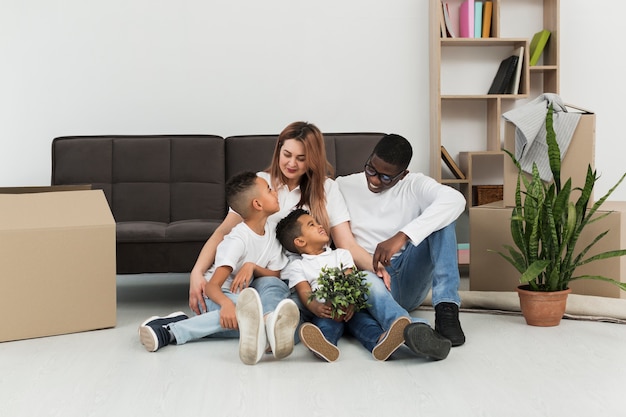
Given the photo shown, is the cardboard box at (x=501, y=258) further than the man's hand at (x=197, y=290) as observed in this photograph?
Yes

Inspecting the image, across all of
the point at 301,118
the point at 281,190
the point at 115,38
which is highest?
the point at 115,38

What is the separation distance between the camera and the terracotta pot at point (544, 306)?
9.87 feet

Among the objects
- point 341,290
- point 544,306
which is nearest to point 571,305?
point 544,306

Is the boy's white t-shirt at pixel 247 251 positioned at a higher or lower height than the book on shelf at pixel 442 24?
lower

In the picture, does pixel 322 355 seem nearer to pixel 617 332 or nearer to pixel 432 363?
pixel 432 363

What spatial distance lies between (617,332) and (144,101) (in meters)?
2.98

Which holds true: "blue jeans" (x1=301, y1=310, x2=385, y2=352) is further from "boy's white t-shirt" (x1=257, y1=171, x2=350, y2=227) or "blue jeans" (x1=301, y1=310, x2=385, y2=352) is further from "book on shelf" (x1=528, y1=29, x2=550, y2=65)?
"book on shelf" (x1=528, y1=29, x2=550, y2=65)

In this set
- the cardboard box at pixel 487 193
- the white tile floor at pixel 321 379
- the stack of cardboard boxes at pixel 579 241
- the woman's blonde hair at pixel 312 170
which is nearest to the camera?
the white tile floor at pixel 321 379

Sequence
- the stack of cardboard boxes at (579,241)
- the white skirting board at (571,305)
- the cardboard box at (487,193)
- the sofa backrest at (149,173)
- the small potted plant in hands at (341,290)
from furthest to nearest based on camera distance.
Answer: the cardboard box at (487,193) → the sofa backrest at (149,173) → the stack of cardboard boxes at (579,241) → the white skirting board at (571,305) → the small potted plant in hands at (341,290)

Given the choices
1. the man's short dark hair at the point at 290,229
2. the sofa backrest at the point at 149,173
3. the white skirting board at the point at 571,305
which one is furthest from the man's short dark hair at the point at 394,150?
the sofa backrest at the point at 149,173

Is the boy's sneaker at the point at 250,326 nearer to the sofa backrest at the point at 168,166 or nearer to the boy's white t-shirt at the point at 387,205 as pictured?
the boy's white t-shirt at the point at 387,205

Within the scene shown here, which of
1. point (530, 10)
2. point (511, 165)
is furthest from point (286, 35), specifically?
point (511, 165)

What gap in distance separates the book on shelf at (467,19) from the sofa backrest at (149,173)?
1697 mm

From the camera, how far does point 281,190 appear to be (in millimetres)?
3023
